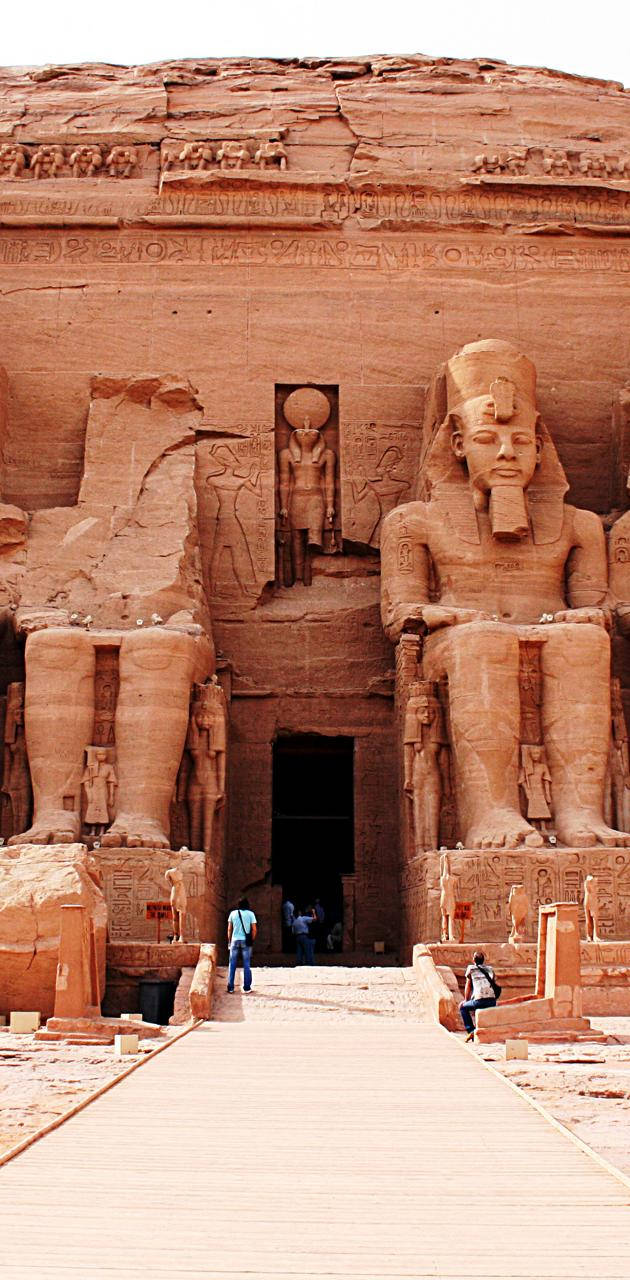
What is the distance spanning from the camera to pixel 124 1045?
5559mm

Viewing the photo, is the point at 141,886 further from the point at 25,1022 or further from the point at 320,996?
the point at 25,1022

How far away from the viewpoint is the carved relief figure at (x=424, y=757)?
32.1 ft

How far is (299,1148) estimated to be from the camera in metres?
3.61

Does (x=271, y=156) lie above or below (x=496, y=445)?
above

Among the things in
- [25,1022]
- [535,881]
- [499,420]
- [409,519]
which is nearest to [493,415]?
[499,420]

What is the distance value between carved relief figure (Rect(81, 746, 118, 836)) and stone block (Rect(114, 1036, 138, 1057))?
3.80m

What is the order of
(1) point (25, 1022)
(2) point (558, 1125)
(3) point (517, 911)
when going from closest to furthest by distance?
1. (2) point (558, 1125)
2. (1) point (25, 1022)
3. (3) point (517, 911)

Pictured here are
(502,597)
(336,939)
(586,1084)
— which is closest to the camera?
(586,1084)

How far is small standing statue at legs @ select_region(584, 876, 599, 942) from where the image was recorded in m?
8.25

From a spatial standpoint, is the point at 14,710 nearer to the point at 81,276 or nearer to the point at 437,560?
the point at 437,560

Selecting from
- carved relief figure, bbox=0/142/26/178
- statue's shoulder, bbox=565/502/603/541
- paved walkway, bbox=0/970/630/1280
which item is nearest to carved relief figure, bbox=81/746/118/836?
statue's shoulder, bbox=565/502/603/541

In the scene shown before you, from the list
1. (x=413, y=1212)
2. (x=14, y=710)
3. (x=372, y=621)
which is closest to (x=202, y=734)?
(x=14, y=710)

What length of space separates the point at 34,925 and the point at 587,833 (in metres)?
3.92

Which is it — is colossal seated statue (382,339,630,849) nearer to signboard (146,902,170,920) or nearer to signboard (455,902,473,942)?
signboard (455,902,473,942)
